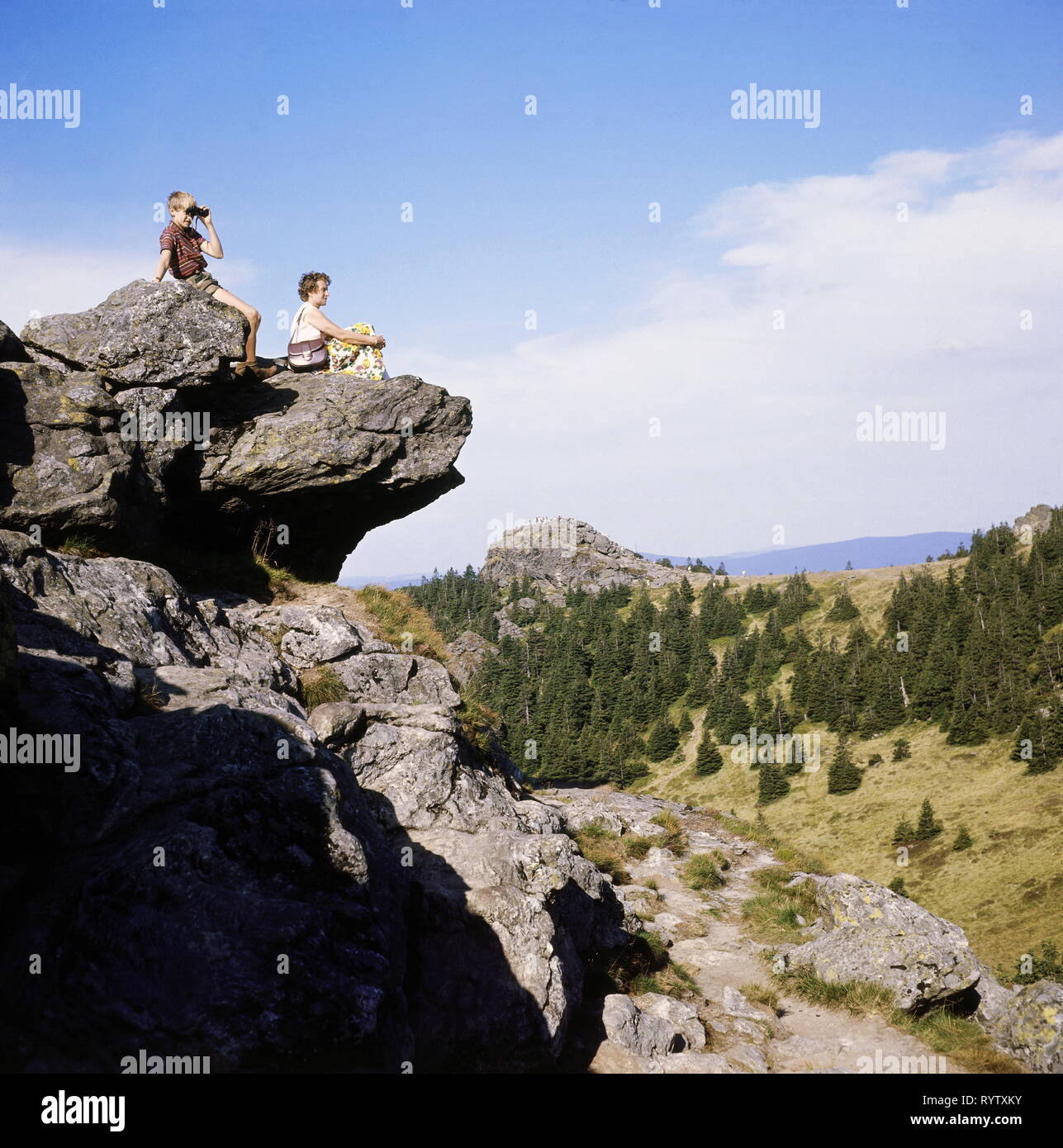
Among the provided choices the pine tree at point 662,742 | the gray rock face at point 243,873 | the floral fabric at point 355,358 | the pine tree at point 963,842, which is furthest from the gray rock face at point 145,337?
the pine tree at point 662,742

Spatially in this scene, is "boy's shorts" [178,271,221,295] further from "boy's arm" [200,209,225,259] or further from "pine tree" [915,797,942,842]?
"pine tree" [915,797,942,842]

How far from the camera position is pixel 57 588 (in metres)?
13.0

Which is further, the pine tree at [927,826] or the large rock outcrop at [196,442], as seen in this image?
the pine tree at [927,826]

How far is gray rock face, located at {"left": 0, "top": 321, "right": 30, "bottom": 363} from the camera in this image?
16.7 m

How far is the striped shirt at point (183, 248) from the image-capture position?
63.2 feet

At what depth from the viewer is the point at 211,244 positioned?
19.2m

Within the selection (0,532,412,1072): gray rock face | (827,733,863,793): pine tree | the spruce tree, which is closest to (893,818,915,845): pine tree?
(827,733,863,793): pine tree

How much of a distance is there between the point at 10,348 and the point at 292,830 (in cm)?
1347

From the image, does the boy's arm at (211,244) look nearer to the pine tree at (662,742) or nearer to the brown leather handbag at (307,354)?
the brown leather handbag at (307,354)

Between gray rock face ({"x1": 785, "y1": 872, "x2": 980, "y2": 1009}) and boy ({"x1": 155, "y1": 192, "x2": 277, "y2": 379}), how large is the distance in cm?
1888

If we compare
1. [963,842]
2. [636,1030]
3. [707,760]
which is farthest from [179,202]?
[707,760]

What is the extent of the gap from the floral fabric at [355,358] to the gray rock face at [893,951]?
18.5 m

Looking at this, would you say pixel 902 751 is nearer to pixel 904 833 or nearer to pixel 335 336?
pixel 904 833
